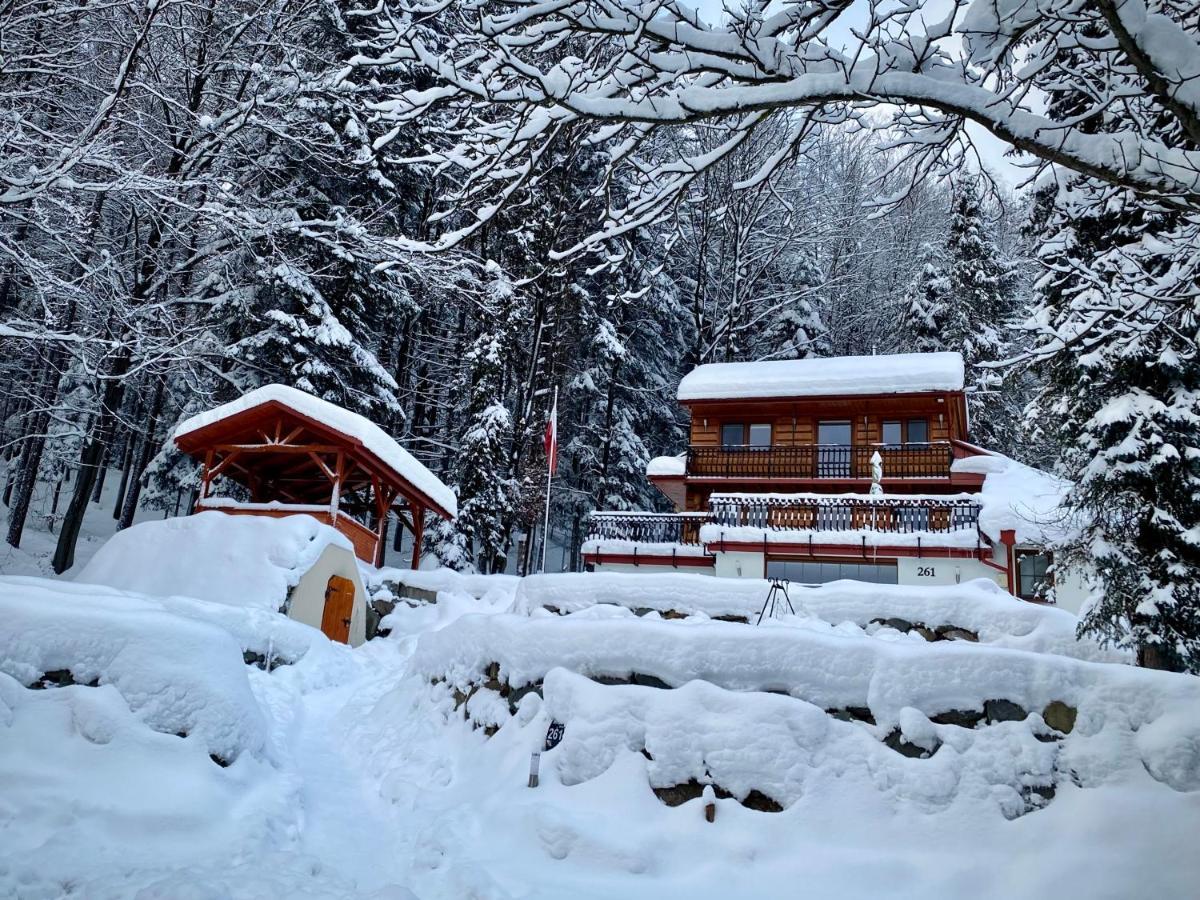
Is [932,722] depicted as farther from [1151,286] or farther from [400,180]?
[400,180]

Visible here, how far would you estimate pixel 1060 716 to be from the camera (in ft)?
19.0

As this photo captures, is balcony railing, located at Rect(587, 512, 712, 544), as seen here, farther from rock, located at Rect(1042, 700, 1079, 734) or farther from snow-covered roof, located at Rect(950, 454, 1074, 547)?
rock, located at Rect(1042, 700, 1079, 734)

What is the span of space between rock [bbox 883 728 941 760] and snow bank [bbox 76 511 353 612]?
10510 millimetres

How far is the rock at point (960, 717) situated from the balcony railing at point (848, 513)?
14.6 meters

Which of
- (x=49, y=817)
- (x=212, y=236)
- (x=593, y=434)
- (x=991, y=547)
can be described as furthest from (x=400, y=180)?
(x=49, y=817)

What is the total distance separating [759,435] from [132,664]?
22380 mm

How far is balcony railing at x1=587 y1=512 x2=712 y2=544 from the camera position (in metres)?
23.4

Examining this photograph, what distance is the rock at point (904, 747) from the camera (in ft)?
19.3

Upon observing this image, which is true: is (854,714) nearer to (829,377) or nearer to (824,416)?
(829,377)

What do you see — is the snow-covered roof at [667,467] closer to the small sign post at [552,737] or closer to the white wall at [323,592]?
the white wall at [323,592]

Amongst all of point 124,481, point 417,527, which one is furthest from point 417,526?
point 124,481

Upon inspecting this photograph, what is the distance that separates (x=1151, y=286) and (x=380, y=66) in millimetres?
4990

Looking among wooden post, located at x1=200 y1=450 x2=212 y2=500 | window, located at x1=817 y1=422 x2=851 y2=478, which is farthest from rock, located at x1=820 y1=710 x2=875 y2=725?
window, located at x1=817 y1=422 x2=851 y2=478

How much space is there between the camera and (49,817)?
4953mm
